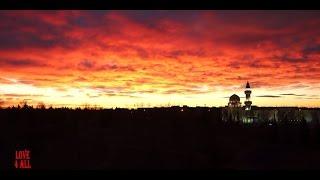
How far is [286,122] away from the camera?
123 feet

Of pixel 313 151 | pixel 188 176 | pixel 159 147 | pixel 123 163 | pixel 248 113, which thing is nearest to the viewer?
pixel 188 176

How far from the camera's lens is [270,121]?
39.2 meters

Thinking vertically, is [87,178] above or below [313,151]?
above

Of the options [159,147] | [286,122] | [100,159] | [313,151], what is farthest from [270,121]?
[100,159]
